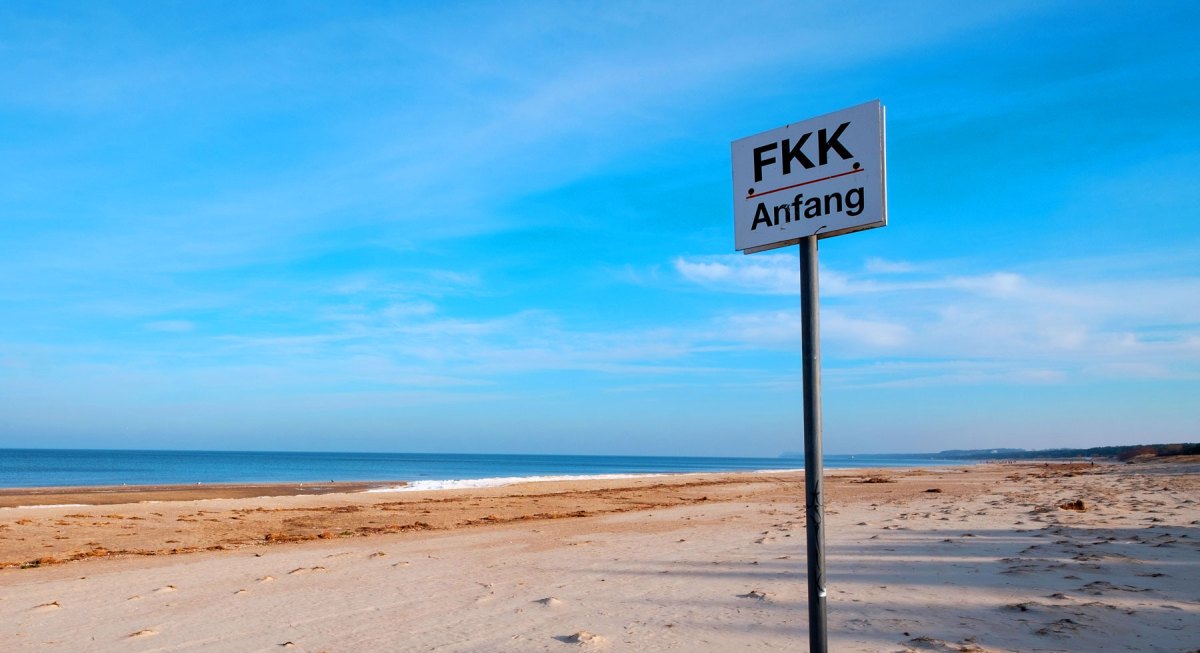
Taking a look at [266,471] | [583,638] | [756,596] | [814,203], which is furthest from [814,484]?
[266,471]

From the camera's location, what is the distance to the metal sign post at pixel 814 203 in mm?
2834

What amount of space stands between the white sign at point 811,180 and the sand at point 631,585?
10.2ft

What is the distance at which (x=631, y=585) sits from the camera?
736 cm

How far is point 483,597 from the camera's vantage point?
279 inches

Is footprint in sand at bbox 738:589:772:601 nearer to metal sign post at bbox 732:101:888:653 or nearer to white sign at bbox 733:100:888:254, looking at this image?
metal sign post at bbox 732:101:888:653

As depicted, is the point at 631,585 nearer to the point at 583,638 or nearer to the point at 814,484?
the point at 583,638

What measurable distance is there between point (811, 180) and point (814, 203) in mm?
91

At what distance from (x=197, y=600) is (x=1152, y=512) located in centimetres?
1324

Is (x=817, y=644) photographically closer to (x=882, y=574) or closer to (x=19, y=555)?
(x=882, y=574)

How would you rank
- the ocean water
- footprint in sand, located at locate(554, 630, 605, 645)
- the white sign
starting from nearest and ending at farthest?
the white sign
footprint in sand, located at locate(554, 630, 605, 645)
the ocean water

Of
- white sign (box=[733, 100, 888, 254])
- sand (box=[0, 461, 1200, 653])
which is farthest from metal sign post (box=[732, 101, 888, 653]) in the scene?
sand (box=[0, 461, 1200, 653])

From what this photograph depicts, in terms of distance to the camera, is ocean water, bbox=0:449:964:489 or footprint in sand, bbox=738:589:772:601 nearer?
footprint in sand, bbox=738:589:772:601

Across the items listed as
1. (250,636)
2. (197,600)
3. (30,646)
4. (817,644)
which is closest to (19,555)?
(197,600)

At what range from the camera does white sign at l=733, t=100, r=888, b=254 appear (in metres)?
2.83
